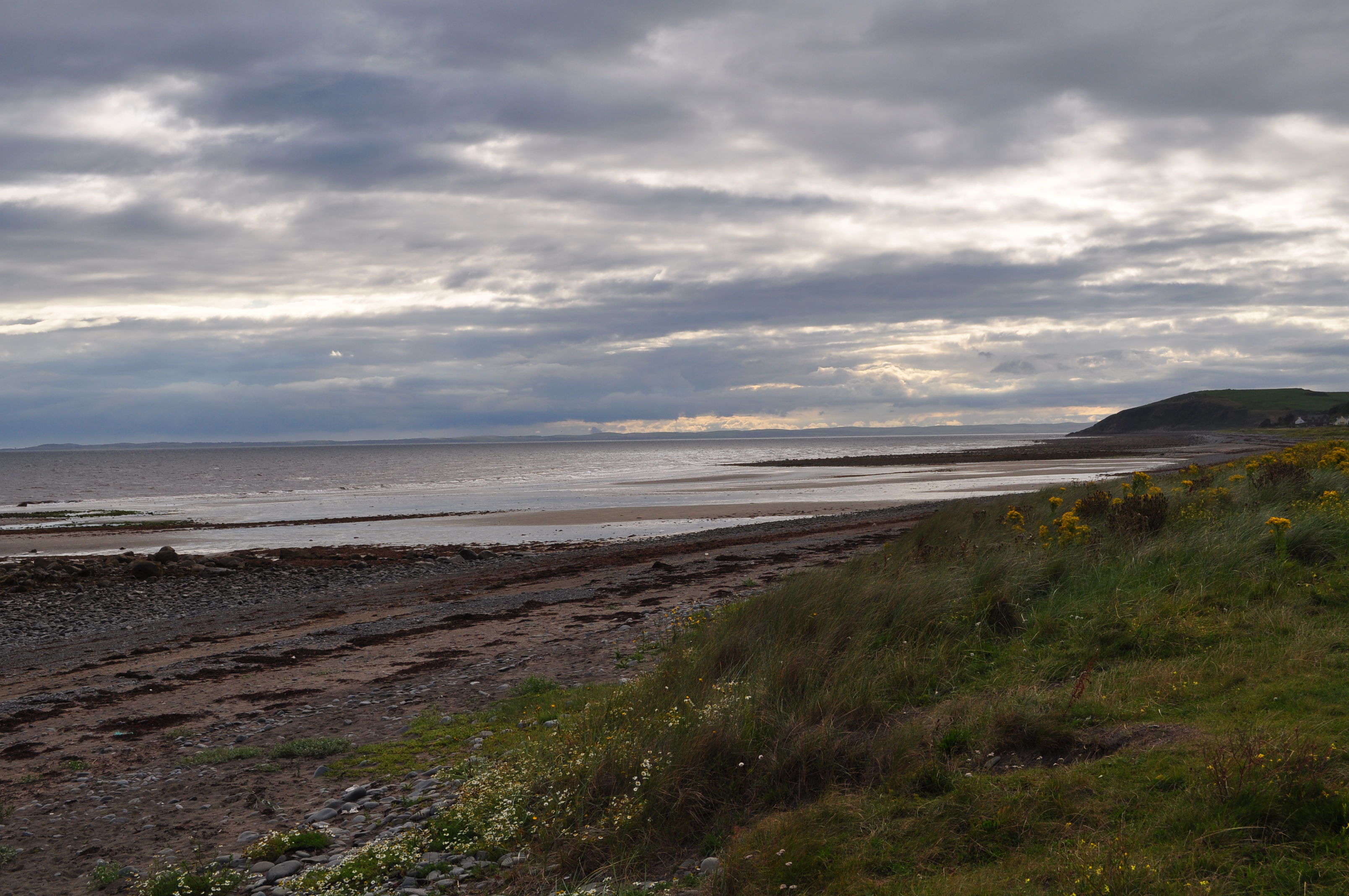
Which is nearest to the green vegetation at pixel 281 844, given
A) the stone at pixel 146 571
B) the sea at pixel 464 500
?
the stone at pixel 146 571

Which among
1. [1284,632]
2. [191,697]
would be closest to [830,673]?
[1284,632]

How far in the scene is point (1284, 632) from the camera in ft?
23.2

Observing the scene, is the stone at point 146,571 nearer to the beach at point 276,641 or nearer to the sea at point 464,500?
the beach at point 276,641

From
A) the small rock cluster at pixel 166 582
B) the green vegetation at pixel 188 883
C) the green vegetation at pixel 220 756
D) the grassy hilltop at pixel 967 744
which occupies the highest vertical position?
the grassy hilltop at pixel 967 744

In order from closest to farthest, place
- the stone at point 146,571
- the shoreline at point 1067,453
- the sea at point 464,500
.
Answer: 1. the stone at point 146,571
2. the sea at point 464,500
3. the shoreline at point 1067,453

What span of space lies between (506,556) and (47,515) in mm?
39249

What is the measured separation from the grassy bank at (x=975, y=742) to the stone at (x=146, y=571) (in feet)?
71.1

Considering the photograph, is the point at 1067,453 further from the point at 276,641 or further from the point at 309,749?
the point at 309,749

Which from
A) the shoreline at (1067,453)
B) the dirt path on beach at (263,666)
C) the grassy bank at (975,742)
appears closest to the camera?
the grassy bank at (975,742)

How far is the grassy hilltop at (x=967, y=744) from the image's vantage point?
431 cm

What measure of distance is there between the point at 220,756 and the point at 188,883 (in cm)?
329

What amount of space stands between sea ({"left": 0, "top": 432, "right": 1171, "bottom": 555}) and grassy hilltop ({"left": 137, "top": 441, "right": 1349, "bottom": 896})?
2571 centimetres

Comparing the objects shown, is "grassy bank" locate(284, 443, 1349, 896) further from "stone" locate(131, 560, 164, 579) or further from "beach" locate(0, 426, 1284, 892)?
"stone" locate(131, 560, 164, 579)

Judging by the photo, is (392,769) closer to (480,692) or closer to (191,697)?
(480,692)
